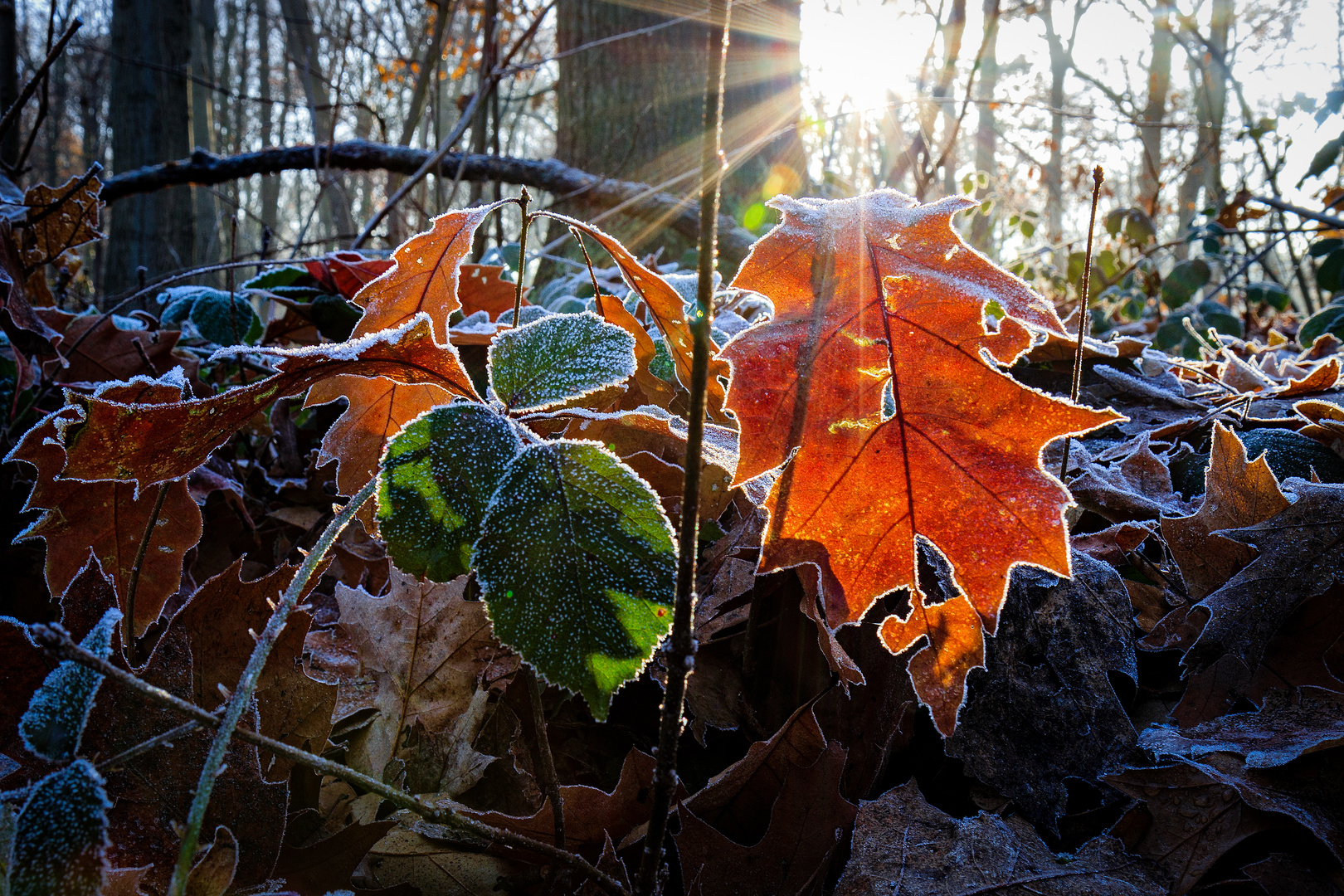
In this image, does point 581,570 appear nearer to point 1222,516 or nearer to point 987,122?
point 1222,516

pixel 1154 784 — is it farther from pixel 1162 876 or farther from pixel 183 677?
pixel 183 677

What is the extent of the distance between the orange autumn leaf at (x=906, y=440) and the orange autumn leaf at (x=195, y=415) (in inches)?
10.6

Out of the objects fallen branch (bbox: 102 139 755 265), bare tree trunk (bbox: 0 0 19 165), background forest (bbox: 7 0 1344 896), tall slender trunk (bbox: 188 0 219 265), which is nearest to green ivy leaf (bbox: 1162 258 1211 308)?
fallen branch (bbox: 102 139 755 265)

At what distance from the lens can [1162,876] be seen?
0.70m

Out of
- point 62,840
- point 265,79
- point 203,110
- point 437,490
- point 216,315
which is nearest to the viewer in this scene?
point 62,840

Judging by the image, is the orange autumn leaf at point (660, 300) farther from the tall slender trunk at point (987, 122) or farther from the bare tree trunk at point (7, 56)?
the bare tree trunk at point (7, 56)

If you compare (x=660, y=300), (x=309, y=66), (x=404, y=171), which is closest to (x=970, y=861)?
(x=660, y=300)

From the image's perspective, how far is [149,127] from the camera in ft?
21.0

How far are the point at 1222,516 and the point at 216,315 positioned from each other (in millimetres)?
1776

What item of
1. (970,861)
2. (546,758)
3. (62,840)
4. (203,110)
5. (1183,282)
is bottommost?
(970,861)

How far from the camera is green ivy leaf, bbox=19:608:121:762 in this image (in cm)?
43

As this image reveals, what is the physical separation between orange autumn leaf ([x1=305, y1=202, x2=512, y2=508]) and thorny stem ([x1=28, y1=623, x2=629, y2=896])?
1.27 ft

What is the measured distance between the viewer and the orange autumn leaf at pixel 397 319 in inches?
32.7

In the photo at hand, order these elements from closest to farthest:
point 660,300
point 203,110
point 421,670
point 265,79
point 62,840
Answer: point 62,840 → point 660,300 → point 421,670 → point 203,110 → point 265,79
